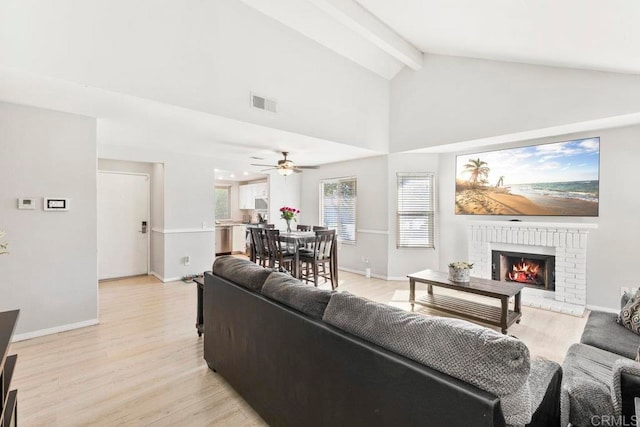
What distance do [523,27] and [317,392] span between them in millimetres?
3730

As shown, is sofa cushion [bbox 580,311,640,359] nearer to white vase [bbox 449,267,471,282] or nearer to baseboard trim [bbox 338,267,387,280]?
white vase [bbox 449,267,471,282]

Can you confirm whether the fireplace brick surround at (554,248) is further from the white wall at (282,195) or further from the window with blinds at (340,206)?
the white wall at (282,195)

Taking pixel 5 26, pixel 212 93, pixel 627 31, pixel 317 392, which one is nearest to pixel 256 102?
pixel 212 93

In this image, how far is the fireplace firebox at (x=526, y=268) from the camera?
430 centimetres

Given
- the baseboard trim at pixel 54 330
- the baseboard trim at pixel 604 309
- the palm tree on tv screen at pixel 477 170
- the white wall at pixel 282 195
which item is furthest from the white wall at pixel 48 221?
the baseboard trim at pixel 604 309

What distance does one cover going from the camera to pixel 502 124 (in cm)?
416

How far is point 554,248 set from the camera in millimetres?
4215

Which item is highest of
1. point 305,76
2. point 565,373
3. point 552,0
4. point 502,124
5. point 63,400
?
point 305,76

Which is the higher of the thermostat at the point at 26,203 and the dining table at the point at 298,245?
the thermostat at the point at 26,203

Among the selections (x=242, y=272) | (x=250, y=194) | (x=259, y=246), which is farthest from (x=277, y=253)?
(x=250, y=194)

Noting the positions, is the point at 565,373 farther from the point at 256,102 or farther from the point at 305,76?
the point at 305,76

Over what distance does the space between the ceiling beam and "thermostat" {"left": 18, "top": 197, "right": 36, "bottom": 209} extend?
3.56 metres

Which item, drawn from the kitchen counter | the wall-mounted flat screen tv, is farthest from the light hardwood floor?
the kitchen counter

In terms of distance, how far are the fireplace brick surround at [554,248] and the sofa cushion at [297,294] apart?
4.00 meters
